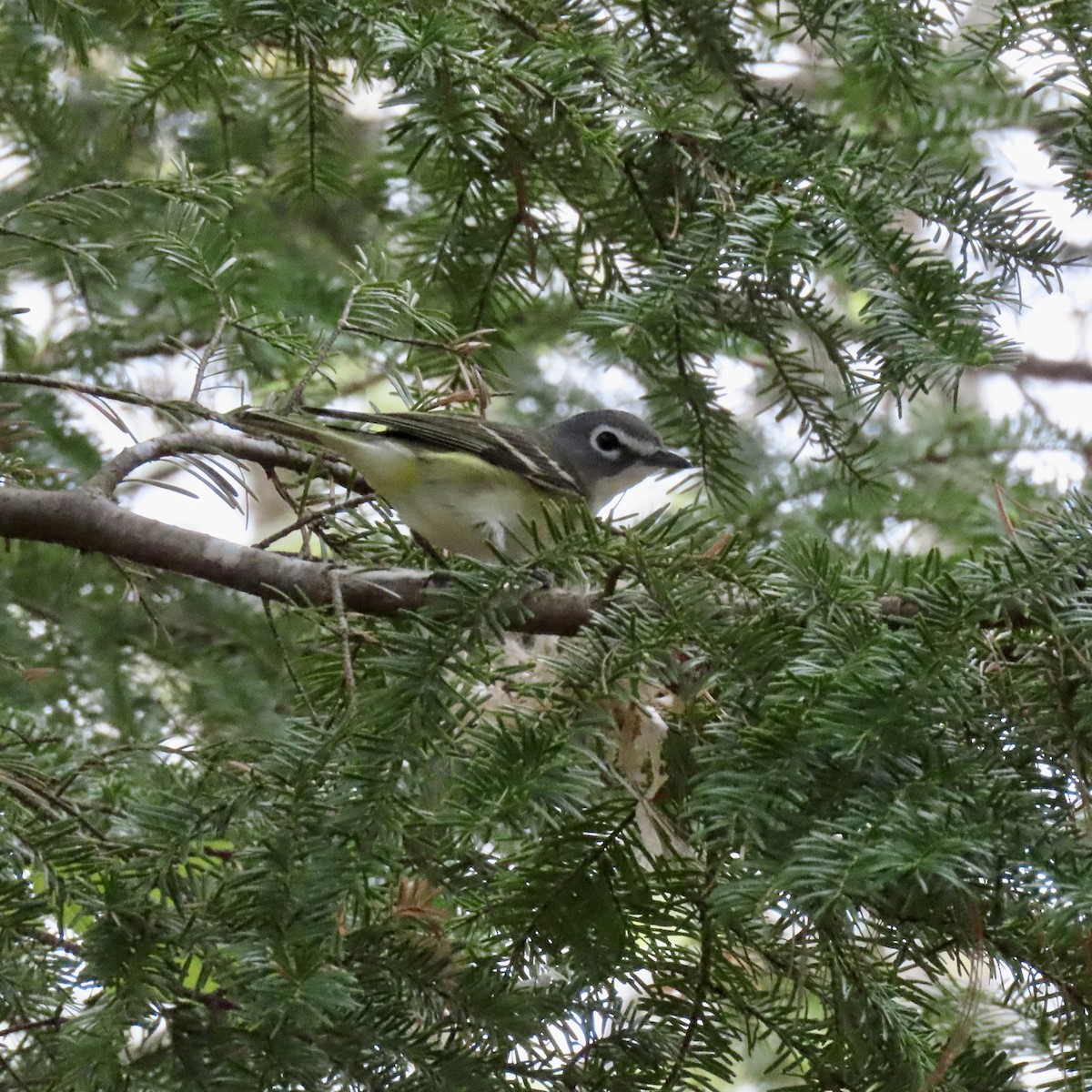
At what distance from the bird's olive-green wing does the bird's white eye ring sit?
0.22 metres

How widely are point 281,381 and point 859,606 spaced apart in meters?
2.47

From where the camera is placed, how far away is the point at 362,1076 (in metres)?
1.31

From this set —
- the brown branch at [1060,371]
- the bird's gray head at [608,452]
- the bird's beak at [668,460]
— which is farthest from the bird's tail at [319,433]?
the brown branch at [1060,371]

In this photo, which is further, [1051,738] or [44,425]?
[44,425]

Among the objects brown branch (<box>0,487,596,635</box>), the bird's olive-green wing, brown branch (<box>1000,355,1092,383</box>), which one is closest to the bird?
the bird's olive-green wing

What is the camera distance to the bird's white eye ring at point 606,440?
113 inches

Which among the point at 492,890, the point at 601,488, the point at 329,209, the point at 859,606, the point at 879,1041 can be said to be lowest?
the point at 879,1041

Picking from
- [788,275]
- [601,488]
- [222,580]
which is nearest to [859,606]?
[788,275]

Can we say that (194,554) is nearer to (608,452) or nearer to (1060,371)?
(608,452)

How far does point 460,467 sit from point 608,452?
1.79 ft

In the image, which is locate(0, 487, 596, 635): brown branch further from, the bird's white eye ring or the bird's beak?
the bird's white eye ring

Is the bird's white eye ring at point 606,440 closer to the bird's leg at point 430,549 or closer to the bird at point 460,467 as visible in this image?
the bird at point 460,467

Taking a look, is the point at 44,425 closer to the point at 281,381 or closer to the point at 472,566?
the point at 281,381

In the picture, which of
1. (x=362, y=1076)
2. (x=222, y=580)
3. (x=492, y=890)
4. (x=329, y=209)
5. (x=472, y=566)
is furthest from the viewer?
(x=329, y=209)
